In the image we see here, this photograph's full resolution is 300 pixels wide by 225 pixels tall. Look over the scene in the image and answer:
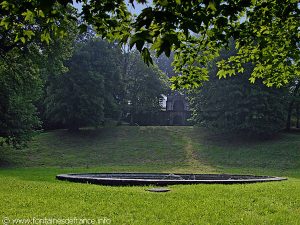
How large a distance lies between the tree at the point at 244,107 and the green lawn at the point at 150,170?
1748 mm

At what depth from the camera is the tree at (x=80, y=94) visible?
125ft

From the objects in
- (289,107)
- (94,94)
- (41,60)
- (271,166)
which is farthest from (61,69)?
(289,107)

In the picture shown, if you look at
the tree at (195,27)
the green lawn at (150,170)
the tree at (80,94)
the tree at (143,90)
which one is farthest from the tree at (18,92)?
the tree at (143,90)

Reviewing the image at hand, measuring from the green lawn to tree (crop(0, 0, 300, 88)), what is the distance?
3.15m

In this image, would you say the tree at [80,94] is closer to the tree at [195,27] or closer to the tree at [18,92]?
the tree at [18,92]

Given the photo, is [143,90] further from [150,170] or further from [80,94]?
[150,170]

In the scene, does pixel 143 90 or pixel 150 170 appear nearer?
pixel 150 170

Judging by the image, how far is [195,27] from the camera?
4.25 meters

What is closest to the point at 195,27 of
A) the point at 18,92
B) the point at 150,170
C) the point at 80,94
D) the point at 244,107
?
the point at 150,170

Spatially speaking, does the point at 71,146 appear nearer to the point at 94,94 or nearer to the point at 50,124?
the point at 94,94

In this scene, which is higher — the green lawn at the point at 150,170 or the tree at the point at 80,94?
the tree at the point at 80,94

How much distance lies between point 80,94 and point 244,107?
1777cm

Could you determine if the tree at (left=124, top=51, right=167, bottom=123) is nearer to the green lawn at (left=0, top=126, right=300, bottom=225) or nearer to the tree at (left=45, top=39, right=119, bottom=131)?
the green lawn at (left=0, top=126, right=300, bottom=225)

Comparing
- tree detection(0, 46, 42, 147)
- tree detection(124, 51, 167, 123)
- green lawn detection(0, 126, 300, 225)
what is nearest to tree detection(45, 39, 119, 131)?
green lawn detection(0, 126, 300, 225)
